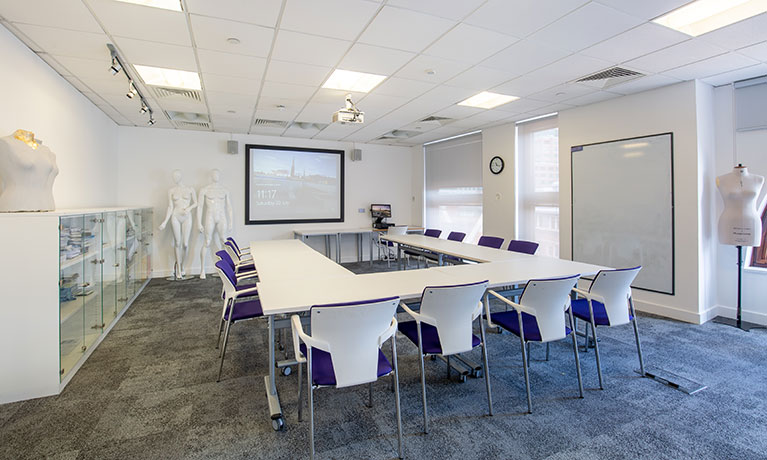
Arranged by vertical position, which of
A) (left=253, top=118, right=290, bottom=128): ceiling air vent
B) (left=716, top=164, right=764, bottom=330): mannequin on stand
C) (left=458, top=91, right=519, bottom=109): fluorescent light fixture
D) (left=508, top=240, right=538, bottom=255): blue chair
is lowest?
(left=508, top=240, right=538, bottom=255): blue chair

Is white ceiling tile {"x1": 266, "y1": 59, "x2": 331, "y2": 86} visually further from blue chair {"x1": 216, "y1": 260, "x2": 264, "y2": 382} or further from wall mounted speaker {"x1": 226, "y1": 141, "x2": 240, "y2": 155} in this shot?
wall mounted speaker {"x1": 226, "y1": 141, "x2": 240, "y2": 155}

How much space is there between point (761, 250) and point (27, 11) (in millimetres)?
7389

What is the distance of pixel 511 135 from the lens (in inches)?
249

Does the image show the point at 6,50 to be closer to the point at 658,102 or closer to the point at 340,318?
the point at 340,318

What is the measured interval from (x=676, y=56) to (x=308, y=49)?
3.52 meters

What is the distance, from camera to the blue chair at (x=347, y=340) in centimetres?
186

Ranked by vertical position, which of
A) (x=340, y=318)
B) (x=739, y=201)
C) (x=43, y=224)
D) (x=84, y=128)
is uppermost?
(x=84, y=128)

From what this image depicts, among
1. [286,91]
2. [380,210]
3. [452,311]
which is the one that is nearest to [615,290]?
[452,311]

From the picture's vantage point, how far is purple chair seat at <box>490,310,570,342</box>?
2549mm

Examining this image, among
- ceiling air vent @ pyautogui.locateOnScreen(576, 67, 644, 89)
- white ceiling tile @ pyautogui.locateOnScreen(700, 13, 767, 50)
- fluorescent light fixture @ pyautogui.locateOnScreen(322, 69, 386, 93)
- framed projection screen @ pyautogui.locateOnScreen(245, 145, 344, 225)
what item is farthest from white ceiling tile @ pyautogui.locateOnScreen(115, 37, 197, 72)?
white ceiling tile @ pyautogui.locateOnScreen(700, 13, 767, 50)

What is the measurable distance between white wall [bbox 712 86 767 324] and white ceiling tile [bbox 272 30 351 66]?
4.46 m

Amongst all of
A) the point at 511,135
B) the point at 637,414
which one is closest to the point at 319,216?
the point at 511,135

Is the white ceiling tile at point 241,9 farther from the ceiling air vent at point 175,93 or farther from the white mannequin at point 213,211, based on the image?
the white mannequin at point 213,211

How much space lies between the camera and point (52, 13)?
2.71 metres
